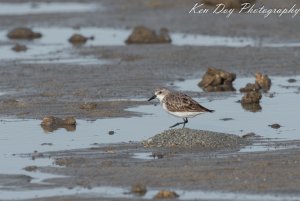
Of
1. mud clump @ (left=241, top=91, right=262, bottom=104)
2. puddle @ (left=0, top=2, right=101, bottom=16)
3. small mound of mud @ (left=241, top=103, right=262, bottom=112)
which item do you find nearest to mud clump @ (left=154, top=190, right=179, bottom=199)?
small mound of mud @ (left=241, top=103, right=262, bottom=112)

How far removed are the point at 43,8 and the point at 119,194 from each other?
2073 cm

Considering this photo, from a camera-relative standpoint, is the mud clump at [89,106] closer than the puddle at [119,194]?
No

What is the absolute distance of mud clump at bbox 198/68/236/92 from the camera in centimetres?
1834

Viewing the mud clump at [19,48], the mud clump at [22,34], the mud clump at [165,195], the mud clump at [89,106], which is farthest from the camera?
the mud clump at [22,34]

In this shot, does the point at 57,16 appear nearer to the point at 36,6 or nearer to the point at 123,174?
the point at 36,6

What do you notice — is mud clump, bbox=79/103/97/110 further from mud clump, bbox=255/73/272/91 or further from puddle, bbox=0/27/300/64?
puddle, bbox=0/27/300/64

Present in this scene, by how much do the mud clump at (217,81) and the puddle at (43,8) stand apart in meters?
11.6

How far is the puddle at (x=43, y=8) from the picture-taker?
29719 mm

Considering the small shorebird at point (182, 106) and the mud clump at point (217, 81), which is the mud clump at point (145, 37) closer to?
the mud clump at point (217, 81)

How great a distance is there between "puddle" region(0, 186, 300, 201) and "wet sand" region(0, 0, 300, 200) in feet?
0.58

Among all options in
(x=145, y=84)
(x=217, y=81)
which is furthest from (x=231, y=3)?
(x=217, y=81)

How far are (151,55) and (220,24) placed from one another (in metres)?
4.42

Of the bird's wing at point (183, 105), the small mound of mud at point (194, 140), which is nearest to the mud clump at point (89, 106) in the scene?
the bird's wing at point (183, 105)

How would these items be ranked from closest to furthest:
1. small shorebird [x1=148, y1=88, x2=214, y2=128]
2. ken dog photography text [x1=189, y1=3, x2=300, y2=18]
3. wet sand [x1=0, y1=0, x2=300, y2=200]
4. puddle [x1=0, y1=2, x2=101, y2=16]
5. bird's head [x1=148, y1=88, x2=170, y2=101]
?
wet sand [x1=0, y1=0, x2=300, y2=200] < small shorebird [x1=148, y1=88, x2=214, y2=128] < bird's head [x1=148, y1=88, x2=170, y2=101] < ken dog photography text [x1=189, y1=3, x2=300, y2=18] < puddle [x1=0, y1=2, x2=101, y2=16]
